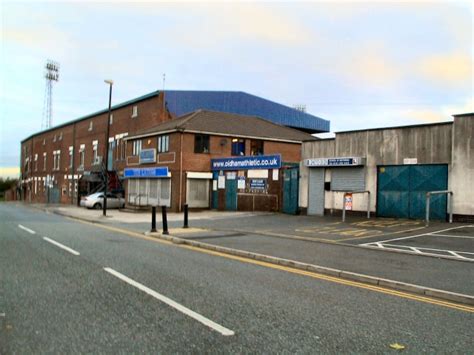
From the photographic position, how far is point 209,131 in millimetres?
34219

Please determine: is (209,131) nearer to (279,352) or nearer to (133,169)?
(133,169)

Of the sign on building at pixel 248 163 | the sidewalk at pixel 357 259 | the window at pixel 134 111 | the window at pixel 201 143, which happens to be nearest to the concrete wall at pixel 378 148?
the sign on building at pixel 248 163

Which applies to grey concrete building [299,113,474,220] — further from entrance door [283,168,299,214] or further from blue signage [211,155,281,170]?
blue signage [211,155,281,170]

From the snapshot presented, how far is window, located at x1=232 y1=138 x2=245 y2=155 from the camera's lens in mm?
35594

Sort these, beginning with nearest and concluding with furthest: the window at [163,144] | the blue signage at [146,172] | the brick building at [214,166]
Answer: the brick building at [214,166]
the blue signage at [146,172]
the window at [163,144]

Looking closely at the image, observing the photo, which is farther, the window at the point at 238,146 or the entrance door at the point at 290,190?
the window at the point at 238,146

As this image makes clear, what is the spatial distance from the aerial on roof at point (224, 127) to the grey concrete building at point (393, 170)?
29.7ft

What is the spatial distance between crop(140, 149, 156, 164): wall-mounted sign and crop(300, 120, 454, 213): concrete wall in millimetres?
14229

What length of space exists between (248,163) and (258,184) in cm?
156

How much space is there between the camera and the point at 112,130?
51.2 metres

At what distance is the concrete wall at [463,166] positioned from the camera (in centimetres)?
→ 1931

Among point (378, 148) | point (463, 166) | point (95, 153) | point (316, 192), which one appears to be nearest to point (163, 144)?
point (316, 192)

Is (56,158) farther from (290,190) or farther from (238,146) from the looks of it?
(290,190)

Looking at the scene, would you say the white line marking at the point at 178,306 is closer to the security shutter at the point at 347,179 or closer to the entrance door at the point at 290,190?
the security shutter at the point at 347,179
